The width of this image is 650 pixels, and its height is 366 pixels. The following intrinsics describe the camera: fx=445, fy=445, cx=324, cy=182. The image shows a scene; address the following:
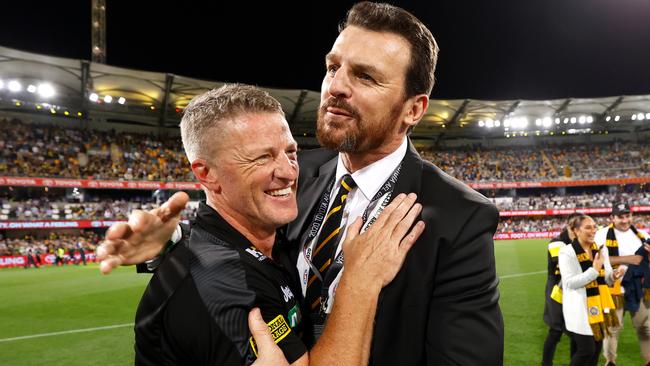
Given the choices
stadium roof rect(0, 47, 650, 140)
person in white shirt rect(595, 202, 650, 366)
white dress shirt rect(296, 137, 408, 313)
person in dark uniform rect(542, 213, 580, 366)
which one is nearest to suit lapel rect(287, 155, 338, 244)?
white dress shirt rect(296, 137, 408, 313)

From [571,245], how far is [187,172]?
3773 centimetres

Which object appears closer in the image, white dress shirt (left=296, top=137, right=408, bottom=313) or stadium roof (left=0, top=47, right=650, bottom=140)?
white dress shirt (left=296, top=137, right=408, bottom=313)

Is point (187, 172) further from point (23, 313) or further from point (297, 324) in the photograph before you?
point (297, 324)

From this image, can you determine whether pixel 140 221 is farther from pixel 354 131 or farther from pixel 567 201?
pixel 567 201

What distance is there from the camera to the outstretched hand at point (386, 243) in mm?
1896

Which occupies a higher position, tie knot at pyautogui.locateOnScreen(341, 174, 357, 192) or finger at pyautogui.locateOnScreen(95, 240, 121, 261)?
tie knot at pyautogui.locateOnScreen(341, 174, 357, 192)

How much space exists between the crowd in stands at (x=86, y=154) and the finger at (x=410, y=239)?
3645 cm

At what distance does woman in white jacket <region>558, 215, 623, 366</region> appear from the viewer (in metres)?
6.06

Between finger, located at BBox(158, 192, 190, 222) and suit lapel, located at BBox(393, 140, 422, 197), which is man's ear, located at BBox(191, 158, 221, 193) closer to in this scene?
finger, located at BBox(158, 192, 190, 222)

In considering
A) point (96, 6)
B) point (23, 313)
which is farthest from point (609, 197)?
point (96, 6)

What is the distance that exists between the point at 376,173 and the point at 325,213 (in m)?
0.36

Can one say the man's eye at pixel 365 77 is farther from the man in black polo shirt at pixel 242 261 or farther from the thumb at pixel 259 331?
the thumb at pixel 259 331

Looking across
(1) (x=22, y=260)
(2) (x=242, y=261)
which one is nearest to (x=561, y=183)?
(1) (x=22, y=260)

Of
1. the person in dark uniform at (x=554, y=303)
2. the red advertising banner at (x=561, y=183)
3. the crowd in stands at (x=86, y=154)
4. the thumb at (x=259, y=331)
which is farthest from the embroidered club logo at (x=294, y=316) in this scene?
the red advertising banner at (x=561, y=183)
